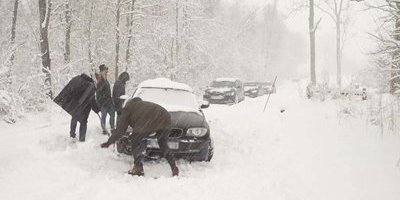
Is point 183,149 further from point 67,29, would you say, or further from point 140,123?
point 67,29

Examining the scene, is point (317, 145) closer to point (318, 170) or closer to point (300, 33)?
point (318, 170)

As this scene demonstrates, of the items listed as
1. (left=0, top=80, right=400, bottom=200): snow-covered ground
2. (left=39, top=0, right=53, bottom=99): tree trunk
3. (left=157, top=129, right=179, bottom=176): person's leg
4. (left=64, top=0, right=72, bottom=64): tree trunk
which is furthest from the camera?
(left=64, top=0, right=72, bottom=64): tree trunk

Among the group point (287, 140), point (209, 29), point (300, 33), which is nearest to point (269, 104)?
point (287, 140)

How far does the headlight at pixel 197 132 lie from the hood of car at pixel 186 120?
0.28ft

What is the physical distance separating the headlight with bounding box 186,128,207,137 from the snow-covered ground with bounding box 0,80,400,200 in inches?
25.5

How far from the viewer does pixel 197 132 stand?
8.37 m

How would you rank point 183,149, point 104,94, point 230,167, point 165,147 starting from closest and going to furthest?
point 165,147
point 183,149
point 230,167
point 104,94

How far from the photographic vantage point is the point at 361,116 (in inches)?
533

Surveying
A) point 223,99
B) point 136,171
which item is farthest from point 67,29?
point 136,171

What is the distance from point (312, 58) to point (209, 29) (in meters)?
11.8

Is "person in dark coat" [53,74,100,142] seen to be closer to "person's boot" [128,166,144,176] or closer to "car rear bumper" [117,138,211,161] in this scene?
"car rear bumper" [117,138,211,161]

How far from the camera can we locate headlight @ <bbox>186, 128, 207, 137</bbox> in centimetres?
830

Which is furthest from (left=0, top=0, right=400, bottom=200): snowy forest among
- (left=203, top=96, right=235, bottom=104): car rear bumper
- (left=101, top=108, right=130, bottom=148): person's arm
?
(left=203, top=96, right=235, bottom=104): car rear bumper

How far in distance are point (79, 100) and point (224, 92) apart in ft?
48.7
